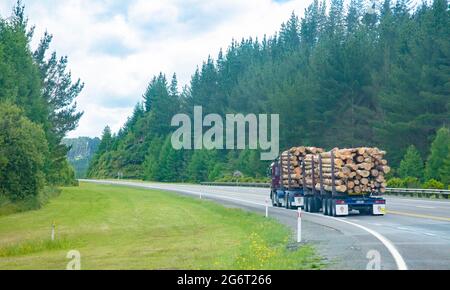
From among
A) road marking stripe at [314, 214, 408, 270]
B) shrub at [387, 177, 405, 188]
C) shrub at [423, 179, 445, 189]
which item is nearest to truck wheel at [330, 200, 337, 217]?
road marking stripe at [314, 214, 408, 270]

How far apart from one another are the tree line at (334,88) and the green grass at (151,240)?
24736mm

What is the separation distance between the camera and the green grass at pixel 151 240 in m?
15.5

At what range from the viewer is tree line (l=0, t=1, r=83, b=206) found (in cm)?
4094

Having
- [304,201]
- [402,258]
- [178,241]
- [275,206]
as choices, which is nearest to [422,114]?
[275,206]

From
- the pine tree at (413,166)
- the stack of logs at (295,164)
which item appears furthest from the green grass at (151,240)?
the pine tree at (413,166)

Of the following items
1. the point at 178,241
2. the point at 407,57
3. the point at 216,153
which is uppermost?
the point at 407,57

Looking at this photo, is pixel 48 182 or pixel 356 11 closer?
pixel 48 182

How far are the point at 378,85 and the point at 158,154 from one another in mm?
77749

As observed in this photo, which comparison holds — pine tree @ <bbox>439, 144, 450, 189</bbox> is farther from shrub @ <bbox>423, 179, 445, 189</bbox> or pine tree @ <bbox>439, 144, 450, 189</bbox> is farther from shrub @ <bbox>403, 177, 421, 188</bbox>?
shrub @ <bbox>403, 177, 421, 188</bbox>

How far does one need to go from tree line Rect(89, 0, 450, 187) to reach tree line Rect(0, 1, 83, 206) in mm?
28189

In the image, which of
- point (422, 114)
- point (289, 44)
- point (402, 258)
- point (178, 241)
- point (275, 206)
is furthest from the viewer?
point (289, 44)

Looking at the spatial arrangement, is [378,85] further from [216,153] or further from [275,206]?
[216,153]

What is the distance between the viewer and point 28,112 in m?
53.8
